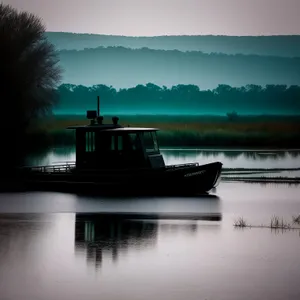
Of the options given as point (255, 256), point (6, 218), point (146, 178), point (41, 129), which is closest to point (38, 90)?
point (41, 129)

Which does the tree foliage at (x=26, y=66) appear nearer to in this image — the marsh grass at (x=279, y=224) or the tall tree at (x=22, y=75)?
the tall tree at (x=22, y=75)

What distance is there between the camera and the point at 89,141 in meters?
18.6

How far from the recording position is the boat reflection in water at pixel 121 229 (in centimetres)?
1067

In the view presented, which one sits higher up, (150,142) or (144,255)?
(150,142)

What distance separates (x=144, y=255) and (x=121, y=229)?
220cm

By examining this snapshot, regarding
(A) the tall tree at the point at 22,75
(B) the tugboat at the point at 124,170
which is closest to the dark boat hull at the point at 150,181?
(B) the tugboat at the point at 124,170

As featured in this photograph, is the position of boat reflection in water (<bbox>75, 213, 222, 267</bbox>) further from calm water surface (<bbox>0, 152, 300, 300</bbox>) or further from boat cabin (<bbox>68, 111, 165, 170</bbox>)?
boat cabin (<bbox>68, 111, 165, 170</bbox>)

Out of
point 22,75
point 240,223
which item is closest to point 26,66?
point 22,75

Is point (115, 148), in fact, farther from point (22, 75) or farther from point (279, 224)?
point (22, 75)

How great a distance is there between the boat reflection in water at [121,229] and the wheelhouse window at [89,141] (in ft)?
13.5

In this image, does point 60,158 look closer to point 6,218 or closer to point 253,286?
point 6,218

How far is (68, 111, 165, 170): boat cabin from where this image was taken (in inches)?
715

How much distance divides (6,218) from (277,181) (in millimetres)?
7731

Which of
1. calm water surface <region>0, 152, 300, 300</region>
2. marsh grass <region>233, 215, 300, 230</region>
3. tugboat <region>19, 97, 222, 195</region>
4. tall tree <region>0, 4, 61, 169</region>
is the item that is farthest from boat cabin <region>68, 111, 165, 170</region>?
tall tree <region>0, 4, 61, 169</region>
